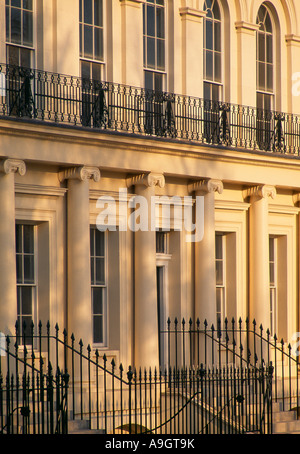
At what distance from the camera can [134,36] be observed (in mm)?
22094

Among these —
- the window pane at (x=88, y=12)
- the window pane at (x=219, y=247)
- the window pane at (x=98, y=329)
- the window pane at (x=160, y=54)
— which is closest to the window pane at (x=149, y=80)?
the window pane at (x=160, y=54)

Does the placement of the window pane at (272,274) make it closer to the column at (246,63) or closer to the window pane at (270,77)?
the column at (246,63)

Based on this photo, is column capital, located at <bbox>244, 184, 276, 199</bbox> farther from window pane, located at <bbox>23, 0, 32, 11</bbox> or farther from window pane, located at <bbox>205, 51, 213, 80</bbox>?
window pane, located at <bbox>23, 0, 32, 11</bbox>

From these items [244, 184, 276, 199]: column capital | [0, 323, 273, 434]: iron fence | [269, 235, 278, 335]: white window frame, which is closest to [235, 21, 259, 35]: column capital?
[244, 184, 276, 199]: column capital

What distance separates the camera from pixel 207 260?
22.9m

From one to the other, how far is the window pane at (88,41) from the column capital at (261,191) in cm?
508

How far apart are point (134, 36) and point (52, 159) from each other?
3.78m

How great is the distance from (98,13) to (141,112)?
7.26 ft

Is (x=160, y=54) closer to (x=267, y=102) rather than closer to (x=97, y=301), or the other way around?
(x=267, y=102)

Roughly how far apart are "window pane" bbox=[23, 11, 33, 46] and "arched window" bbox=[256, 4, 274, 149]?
6524 millimetres

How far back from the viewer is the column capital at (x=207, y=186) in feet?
74.8
